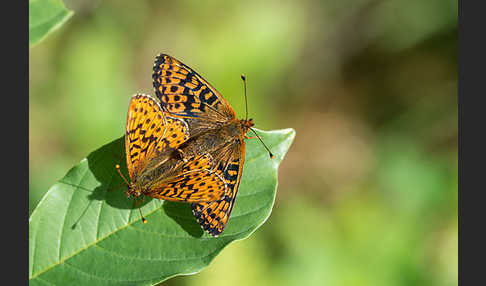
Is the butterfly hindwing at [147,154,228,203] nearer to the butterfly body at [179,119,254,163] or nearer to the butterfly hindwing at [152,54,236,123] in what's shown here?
the butterfly body at [179,119,254,163]

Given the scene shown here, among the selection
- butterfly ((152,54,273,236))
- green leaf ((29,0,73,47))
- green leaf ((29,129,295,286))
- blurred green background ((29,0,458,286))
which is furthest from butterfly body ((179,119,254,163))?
blurred green background ((29,0,458,286))

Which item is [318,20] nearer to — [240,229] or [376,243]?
[376,243]

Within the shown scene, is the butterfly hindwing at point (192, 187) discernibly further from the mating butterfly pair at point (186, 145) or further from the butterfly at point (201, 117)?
the butterfly at point (201, 117)

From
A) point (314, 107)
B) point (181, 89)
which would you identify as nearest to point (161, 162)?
point (181, 89)

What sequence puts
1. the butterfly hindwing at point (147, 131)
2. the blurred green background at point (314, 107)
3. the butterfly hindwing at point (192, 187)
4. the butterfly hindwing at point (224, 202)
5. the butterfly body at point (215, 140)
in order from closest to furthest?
the butterfly hindwing at point (224, 202)
the butterfly hindwing at point (192, 187)
the butterfly hindwing at point (147, 131)
the butterfly body at point (215, 140)
the blurred green background at point (314, 107)

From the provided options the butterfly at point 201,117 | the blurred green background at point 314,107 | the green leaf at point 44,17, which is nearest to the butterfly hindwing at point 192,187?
the butterfly at point 201,117

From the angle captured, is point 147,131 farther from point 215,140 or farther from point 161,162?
point 215,140

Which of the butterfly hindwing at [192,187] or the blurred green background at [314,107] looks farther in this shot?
the blurred green background at [314,107]
